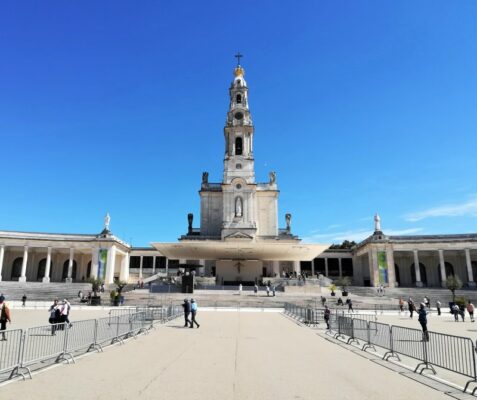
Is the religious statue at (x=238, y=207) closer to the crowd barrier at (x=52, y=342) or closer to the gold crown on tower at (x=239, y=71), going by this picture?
the gold crown on tower at (x=239, y=71)

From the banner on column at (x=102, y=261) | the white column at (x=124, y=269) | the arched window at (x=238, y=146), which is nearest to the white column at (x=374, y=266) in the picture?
the arched window at (x=238, y=146)

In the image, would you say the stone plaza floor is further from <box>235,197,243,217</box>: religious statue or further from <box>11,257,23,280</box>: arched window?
<box>11,257,23,280</box>: arched window

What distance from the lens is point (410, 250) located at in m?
62.2

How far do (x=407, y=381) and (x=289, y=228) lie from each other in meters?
63.9

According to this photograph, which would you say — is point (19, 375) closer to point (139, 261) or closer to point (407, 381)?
point (407, 381)

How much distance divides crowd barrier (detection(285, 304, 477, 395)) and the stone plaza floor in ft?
3.81

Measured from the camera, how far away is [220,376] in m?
8.43

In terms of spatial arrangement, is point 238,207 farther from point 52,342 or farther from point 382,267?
point 52,342

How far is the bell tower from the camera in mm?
68438

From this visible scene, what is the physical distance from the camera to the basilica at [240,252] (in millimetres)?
58562

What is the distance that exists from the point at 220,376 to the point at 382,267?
192 feet

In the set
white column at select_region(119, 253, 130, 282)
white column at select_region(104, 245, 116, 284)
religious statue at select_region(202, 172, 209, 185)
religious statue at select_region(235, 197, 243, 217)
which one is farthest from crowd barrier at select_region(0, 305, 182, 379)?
white column at select_region(119, 253, 130, 282)

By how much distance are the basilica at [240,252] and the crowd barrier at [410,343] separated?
35507 millimetres

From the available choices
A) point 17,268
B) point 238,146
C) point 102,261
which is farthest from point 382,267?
point 17,268
